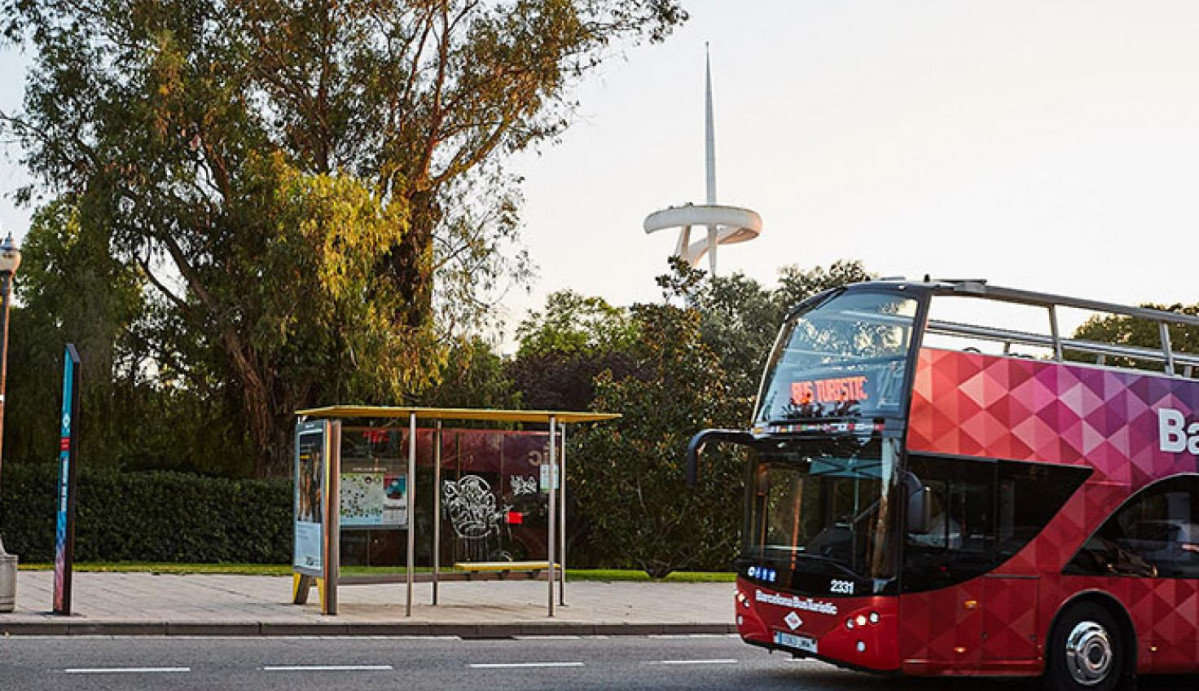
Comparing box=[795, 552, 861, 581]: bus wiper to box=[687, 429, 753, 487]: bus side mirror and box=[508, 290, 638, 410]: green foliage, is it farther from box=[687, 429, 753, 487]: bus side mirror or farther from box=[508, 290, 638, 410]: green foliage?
box=[508, 290, 638, 410]: green foliage

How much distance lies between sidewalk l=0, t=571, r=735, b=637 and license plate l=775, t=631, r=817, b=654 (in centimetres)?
527

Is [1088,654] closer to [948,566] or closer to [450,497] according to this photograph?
[948,566]

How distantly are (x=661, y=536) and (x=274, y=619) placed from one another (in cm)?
1125

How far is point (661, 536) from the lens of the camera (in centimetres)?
2703

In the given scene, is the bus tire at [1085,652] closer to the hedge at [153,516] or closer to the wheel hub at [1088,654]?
the wheel hub at [1088,654]

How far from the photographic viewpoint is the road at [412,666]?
40.2 ft

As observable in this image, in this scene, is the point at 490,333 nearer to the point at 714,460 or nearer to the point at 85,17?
the point at 714,460

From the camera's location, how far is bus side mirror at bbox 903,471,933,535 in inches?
461

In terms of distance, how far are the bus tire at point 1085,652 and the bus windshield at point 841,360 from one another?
8.41 ft

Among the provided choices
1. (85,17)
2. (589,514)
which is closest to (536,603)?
(589,514)

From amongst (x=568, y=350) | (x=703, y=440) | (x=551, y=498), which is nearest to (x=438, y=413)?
(x=551, y=498)

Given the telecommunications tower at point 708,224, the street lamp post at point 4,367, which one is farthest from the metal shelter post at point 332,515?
the telecommunications tower at point 708,224

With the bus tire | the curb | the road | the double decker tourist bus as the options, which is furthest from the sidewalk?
the bus tire

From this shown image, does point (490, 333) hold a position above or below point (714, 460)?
above
